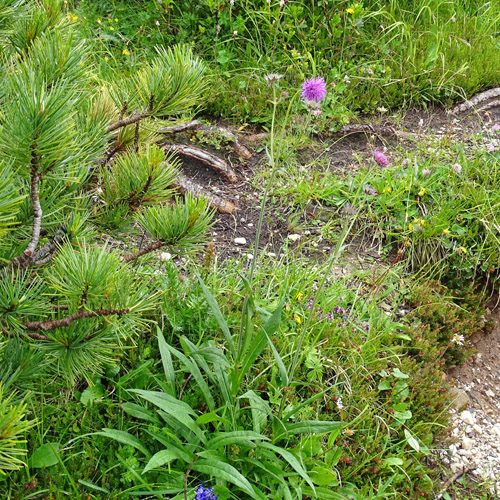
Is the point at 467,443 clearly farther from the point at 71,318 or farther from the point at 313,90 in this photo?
the point at 71,318

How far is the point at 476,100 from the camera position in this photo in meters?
4.93

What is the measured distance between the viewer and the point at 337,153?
4.45 metres

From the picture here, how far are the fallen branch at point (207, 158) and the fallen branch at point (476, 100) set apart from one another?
2.31m

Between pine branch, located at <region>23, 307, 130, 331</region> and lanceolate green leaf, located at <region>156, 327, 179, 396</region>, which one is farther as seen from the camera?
lanceolate green leaf, located at <region>156, 327, 179, 396</region>

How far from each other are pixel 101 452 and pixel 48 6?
1662mm

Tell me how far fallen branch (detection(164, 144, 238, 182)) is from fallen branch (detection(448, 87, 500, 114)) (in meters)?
2.31

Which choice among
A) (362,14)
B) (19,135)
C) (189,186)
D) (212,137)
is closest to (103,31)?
(212,137)

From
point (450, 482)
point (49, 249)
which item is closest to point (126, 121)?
point (49, 249)

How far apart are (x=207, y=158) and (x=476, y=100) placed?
2728 mm

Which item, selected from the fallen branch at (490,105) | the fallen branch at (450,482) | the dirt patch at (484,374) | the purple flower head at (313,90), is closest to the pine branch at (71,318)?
the purple flower head at (313,90)

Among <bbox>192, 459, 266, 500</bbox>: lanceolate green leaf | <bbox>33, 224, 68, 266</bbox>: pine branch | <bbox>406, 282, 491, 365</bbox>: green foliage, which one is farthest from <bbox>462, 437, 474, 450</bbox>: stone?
<bbox>33, 224, 68, 266</bbox>: pine branch

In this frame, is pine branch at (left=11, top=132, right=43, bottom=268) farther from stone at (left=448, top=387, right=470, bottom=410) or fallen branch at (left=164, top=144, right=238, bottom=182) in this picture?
fallen branch at (left=164, top=144, right=238, bottom=182)

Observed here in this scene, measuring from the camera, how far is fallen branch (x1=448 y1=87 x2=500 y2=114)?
16.0ft

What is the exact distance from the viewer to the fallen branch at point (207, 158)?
13.2 feet
